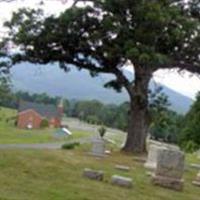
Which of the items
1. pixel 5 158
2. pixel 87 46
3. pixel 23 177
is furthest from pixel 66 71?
pixel 23 177

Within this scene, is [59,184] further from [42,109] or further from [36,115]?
[42,109]

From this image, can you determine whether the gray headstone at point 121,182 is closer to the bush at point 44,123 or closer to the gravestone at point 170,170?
the gravestone at point 170,170

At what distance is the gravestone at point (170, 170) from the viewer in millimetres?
16562

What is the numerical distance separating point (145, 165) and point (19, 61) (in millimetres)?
11907

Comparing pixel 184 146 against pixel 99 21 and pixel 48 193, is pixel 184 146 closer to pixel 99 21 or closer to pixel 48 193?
pixel 99 21

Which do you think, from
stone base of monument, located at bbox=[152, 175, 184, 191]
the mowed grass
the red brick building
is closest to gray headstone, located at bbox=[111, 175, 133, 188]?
stone base of monument, located at bbox=[152, 175, 184, 191]

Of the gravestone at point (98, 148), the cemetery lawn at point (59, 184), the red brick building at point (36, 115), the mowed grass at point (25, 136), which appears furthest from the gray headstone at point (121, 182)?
the red brick building at point (36, 115)

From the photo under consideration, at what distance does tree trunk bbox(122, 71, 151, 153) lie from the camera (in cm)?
3139

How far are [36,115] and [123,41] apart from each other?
55.8 metres

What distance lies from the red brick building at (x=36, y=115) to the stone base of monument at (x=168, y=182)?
62.1 m

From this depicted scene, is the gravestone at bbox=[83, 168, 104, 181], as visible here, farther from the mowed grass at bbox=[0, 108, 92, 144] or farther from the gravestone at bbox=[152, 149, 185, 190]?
the mowed grass at bbox=[0, 108, 92, 144]

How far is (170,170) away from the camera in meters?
16.8

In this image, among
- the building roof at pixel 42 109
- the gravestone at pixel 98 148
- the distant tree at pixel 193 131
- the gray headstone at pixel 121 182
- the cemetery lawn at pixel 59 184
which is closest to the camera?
the cemetery lawn at pixel 59 184

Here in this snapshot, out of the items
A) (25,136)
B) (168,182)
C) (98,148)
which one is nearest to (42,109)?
(25,136)
